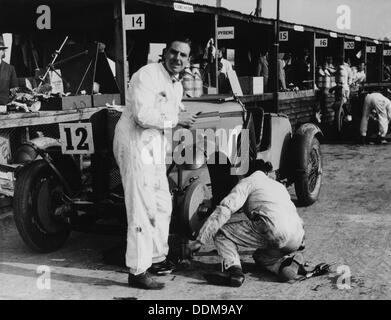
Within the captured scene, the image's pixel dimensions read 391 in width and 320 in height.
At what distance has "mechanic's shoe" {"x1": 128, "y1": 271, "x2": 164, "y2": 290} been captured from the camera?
391cm

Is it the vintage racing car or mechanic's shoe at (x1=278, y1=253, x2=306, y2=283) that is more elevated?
the vintage racing car

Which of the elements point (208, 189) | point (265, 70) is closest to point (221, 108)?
point (208, 189)

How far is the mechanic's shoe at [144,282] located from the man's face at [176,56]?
1.51 metres

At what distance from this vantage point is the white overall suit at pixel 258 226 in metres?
4.09

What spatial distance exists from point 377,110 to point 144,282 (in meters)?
9.46

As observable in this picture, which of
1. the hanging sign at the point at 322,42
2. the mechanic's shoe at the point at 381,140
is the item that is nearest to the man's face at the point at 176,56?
the mechanic's shoe at the point at 381,140

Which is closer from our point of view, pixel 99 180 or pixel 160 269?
pixel 160 269

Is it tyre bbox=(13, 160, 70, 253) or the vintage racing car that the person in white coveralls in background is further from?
tyre bbox=(13, 160, 70, 253)

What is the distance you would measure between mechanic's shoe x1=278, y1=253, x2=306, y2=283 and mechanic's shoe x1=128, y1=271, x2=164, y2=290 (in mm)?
881

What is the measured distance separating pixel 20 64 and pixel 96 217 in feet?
24.7

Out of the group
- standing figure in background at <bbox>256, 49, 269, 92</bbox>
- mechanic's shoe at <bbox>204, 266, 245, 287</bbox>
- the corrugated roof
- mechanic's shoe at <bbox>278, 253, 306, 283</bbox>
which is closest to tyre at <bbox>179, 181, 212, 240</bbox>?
mechanic's shoe at <bbox>204, 266, 245, 287</bbox>

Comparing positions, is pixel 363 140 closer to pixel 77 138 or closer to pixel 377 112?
pixel 377 112

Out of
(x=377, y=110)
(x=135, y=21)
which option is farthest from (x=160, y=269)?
(x=377, y=110)

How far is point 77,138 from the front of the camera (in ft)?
14.8
